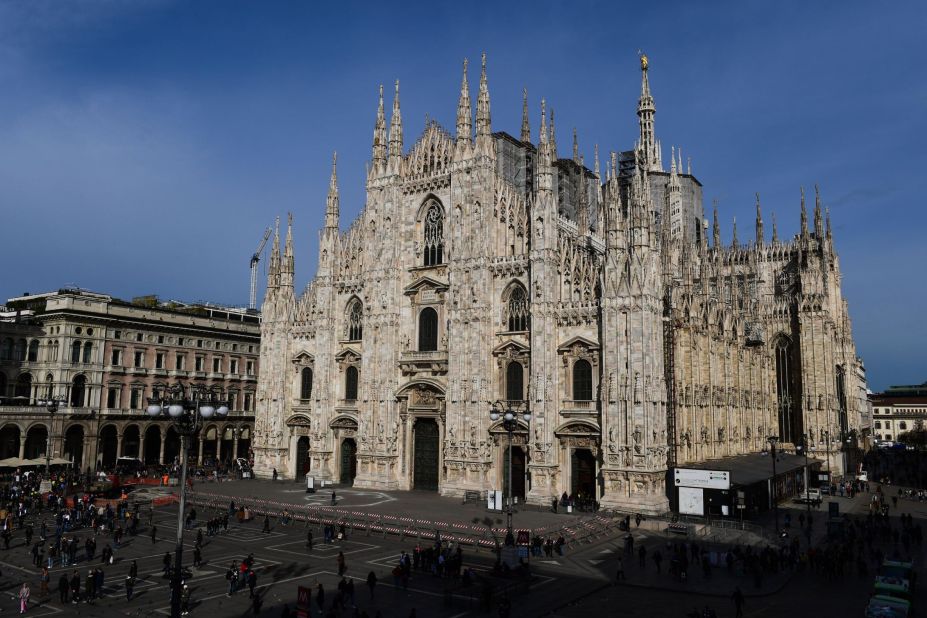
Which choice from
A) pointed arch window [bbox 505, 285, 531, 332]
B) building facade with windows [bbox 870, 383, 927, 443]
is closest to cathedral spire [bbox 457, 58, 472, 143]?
pointed arch window [bbox 505, 285, 531, 332]

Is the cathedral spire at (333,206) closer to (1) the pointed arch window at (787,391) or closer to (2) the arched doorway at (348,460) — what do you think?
(2) the arched doorway at (348,460)

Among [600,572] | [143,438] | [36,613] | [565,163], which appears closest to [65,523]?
[36,613]

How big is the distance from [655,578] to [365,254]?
35053 mm

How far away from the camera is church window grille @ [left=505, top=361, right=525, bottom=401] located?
157 feet

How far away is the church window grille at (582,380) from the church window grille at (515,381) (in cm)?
389

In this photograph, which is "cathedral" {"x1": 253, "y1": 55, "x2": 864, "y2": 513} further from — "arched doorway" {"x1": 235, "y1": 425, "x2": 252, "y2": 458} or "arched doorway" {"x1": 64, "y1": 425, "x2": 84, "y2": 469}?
"arched doorway" {"x1": 235, "y1": 425, "x2": 252, "y2": 458}

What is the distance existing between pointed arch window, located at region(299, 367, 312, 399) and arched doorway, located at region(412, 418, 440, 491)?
11.7 m

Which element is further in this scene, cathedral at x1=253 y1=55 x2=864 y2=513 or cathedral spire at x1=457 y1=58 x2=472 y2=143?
cathedral spire at x1=457 y1=58 x2=472 y2=143

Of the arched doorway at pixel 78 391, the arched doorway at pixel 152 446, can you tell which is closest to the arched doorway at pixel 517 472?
the arched doorway at pixel 152 446

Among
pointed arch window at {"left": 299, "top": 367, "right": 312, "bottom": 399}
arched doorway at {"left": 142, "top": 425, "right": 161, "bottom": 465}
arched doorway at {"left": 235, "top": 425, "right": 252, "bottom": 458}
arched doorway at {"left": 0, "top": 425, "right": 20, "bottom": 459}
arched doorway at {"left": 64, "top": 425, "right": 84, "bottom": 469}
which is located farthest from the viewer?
arched doorway at {"left": 235, "top": 425, "right": 252, "bottom": 458}

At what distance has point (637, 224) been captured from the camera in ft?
141

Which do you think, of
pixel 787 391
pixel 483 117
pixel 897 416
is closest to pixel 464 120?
pixel 483 117

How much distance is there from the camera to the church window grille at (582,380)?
4484 centimetres

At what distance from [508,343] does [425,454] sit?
1089 centimetres
